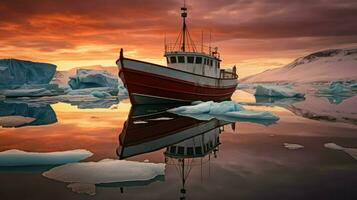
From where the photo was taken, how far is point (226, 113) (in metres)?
17.0

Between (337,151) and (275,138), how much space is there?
7.47 feet

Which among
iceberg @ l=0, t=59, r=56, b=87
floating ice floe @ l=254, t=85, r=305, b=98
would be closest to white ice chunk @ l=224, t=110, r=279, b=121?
floating ice floe @ l=254, t=85, r=305, b=98

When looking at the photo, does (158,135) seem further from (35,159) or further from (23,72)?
(23,72)

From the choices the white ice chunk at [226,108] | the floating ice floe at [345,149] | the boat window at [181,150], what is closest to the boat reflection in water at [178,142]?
the boat window at [181,150]

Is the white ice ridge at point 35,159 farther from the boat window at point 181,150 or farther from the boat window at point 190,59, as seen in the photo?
the boat window at point 190,59

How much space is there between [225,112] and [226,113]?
194 mm

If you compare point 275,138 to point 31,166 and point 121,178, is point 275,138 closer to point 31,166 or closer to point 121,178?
point 121,178

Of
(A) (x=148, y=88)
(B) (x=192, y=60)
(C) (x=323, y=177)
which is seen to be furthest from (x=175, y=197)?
(B) (x=192, y=60)

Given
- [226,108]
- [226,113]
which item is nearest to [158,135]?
[226,113]

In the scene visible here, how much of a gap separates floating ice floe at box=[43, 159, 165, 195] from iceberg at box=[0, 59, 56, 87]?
51.2 m

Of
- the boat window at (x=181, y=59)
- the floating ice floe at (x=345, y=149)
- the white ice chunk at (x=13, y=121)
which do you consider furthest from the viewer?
the boat window at (x=181, y=59)

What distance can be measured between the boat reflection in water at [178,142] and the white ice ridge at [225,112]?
2.43 meters

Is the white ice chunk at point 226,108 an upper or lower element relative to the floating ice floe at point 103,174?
upper

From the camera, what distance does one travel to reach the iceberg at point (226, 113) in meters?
15.5
